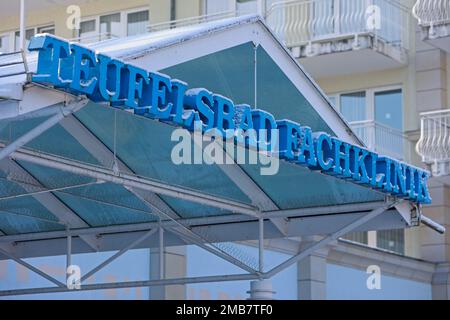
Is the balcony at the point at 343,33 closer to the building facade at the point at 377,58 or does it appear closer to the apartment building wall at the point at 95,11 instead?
the building facade at the point at 377,58

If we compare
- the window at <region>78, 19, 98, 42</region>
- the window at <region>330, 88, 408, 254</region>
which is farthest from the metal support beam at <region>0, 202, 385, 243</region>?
the window at <region>78, 19, 98, 42</region>

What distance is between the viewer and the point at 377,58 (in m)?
28.0

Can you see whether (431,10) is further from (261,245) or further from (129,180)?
(129,180)

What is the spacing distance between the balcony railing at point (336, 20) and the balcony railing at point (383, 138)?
204 centimetres

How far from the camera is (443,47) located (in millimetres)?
27703

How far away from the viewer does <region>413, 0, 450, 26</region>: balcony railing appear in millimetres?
27250

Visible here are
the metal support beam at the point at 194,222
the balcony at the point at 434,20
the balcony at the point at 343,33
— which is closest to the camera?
the metal support beam at the point at 194,222

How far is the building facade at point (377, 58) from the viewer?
27234mm

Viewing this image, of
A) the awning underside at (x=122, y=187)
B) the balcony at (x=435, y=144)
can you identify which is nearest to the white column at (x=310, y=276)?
the balcony at (x=435, y=144)

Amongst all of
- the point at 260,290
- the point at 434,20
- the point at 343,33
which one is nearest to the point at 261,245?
the point at 260,290

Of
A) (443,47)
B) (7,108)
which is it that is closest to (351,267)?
(443,47)

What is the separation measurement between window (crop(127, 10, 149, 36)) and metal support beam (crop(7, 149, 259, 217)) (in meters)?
15.6
